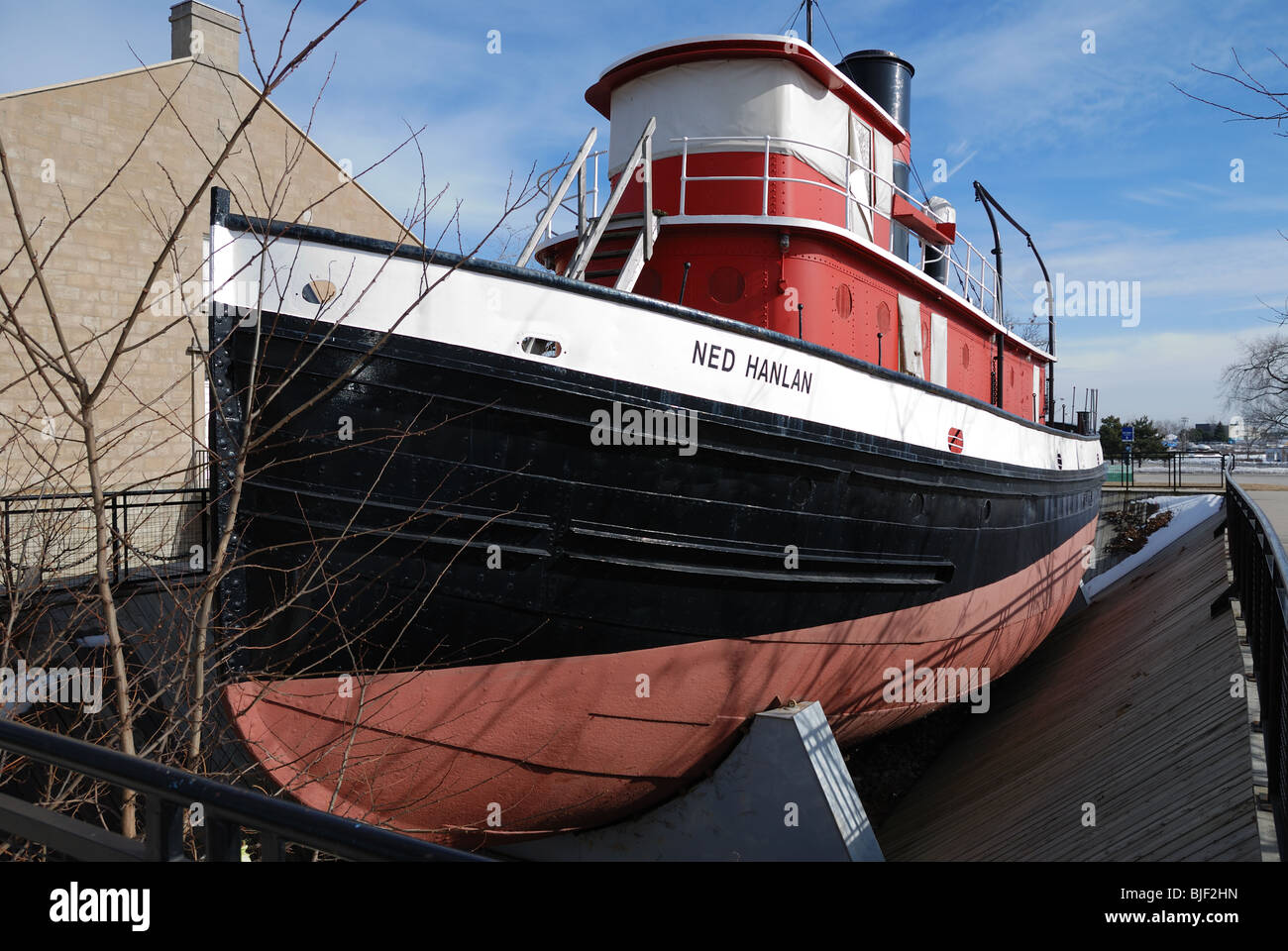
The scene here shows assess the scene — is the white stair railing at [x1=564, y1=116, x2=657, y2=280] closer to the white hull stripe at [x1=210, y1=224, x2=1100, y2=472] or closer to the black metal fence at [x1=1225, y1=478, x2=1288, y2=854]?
the white hull stripe at [x1=210, y1=224, x2=1100, y2=472]

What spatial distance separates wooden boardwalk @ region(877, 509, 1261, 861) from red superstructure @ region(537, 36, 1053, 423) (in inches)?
134

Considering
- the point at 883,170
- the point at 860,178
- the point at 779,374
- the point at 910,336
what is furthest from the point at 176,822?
the point at 883,170

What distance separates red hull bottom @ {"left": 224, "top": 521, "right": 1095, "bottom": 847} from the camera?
4914mm

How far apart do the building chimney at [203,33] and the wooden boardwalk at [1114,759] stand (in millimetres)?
16182

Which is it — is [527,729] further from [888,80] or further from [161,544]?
[888,80]

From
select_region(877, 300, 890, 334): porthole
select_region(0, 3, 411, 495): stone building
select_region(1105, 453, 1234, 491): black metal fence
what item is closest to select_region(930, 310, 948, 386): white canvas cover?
select_region(877, 300, 890, 334): porthole

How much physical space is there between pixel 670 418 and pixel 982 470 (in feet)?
12.3

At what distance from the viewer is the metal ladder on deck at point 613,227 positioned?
5.68 m

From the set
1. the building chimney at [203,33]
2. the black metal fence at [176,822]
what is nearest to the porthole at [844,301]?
the black metal fence at [176,822]

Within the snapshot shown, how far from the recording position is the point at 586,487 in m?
4.79

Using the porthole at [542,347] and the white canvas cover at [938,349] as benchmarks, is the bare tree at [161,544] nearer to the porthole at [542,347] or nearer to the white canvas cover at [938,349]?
the porthole at [542,347]

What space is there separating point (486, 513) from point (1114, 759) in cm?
507
